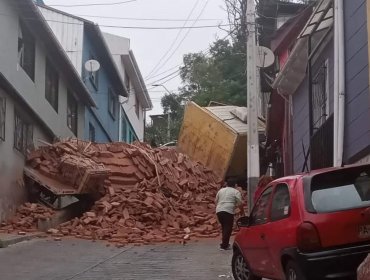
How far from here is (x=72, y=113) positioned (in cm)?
2512

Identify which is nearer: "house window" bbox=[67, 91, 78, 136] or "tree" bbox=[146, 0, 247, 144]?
"house window" bbox=[67, 91, 78, 136]

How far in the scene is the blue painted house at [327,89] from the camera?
10.9 meters

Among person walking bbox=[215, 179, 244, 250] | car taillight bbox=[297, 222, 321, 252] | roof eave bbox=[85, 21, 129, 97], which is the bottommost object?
person walking bbox=[215, 179, 244, 250]

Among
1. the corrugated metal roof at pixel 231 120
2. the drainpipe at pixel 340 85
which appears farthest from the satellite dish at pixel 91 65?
the drainpipe at pixel 340 85

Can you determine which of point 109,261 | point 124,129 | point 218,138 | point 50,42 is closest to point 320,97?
point 109,261

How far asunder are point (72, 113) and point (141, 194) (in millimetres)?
7740

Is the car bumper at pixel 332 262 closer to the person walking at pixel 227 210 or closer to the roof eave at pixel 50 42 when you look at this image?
the person walking at pixel 227 210

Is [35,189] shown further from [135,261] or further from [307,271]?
[307,271]

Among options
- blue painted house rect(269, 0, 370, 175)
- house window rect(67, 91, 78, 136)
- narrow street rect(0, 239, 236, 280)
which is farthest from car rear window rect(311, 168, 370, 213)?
house window rect(67, 91, 78, 136)

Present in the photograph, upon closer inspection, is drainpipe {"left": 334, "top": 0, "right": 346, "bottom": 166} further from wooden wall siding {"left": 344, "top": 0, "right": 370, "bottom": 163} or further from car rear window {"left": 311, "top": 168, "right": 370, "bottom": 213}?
car rear window {"left": 311, "top": 168, "right": 370, "bottom": 213}

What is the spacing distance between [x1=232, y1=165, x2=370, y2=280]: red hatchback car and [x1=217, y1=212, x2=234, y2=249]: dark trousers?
219 inches

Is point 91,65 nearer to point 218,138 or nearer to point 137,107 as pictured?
point 218,138

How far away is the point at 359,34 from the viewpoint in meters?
11.1

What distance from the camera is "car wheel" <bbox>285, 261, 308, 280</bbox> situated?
258 inches
